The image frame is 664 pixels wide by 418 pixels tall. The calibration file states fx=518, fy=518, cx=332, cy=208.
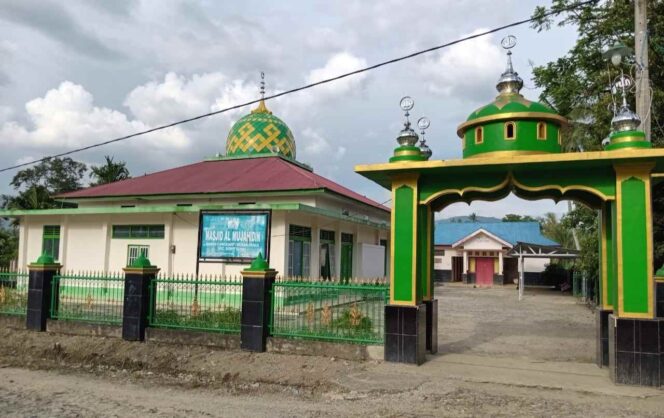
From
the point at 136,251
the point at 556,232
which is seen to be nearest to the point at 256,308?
the point at 136,251

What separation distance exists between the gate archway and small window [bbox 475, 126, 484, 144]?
2 cm

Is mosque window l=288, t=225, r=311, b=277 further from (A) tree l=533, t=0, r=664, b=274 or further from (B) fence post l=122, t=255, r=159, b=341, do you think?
(A) tree l=533, t=0, r=664, b=274

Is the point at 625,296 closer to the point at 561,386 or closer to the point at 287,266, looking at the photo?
the point at 561,386

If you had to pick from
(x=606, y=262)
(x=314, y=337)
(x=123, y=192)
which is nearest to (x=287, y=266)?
(x=314, y=337)

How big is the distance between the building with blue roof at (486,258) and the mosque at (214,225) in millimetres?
17809

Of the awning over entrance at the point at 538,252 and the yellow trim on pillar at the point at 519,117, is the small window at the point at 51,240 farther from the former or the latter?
the awning over entrance at the point at 538,252

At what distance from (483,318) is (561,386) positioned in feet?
28.7

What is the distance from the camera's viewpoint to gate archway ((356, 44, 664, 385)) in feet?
24.1

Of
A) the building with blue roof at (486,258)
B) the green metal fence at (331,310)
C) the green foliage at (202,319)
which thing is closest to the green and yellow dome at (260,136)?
the green foliage at (202,319)

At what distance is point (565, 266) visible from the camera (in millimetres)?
34594

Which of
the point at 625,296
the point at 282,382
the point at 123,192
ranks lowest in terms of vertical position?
the point at 282,382

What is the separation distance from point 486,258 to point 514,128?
96.0 feet

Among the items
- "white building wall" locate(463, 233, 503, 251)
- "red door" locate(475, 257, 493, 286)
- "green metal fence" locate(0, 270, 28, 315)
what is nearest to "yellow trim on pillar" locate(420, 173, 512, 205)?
"green metal fence" locate(0, 270, 28, 315)

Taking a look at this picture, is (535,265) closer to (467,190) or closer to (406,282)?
(467,190)
